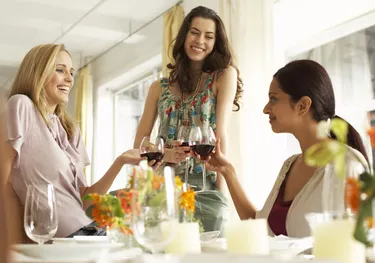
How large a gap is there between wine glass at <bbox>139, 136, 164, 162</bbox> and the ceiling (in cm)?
385

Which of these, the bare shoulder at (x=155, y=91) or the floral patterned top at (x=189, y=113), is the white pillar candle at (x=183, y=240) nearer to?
the floral patterned top at (x=189, y=113)

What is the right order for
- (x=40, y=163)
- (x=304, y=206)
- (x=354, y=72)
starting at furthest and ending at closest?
(x=354, y=72)
(x=40, y=163)
(x=304, y=206)

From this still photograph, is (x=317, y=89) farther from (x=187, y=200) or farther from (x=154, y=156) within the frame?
(x=187, y=200)

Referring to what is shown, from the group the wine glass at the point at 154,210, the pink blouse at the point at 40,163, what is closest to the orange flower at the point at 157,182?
the wine glass at the point at 154,210

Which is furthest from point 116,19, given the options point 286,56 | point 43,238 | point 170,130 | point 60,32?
point 43,238

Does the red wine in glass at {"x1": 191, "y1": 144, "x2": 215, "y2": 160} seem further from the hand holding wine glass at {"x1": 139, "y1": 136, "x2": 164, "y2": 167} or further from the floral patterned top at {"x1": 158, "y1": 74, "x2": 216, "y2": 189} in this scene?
the floral patterned top at {"x1": 158, "y1": 74, "x2": 216, "y2": 189}

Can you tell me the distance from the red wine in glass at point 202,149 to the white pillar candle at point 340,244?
3.60ft

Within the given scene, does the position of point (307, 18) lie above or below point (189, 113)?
above

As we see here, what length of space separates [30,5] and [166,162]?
13.6ft

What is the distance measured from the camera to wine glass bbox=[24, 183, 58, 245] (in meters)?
1.35

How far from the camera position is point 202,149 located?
2.02 metres

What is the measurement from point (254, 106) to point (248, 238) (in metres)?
3.02

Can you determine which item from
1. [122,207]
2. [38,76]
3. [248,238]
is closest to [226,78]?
[38,76]

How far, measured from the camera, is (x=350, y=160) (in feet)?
2.80
